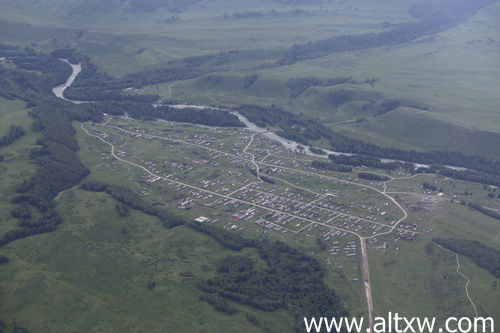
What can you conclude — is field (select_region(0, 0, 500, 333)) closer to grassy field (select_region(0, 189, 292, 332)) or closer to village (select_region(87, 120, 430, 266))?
grassy field (select_region(0, 189, 292, 332))

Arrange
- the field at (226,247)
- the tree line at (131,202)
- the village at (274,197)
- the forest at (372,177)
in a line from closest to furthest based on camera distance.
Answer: the field at (226,247), the village at (274,197), the tree line at (131,202), the forest at (372,177)

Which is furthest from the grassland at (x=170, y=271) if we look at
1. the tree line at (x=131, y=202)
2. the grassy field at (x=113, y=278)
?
the tree line at (x=131, y=202)

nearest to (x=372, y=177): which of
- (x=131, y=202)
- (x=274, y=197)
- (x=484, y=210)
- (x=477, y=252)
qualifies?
(x=484, y=210)

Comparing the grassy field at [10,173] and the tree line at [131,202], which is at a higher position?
the grassy field at [10,173]

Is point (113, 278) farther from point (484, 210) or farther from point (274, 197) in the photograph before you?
point (484, 210)

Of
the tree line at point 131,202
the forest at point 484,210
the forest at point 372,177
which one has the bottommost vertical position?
the forest at point 484,210

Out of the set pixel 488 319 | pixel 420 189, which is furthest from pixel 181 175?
pixel 488 319

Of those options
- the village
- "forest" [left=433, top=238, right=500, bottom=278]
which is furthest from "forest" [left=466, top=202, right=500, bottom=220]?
the village

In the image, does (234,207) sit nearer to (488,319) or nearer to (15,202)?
(15,202)

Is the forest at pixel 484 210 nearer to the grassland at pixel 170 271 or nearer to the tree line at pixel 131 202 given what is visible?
the grassland at pixel 170 271
